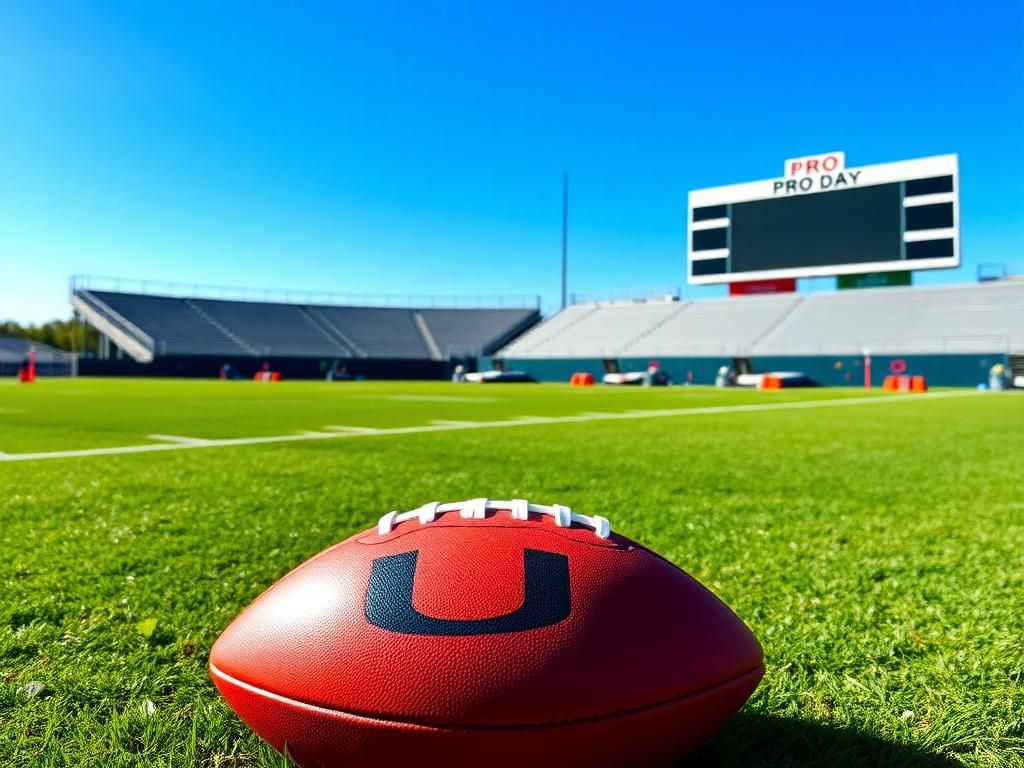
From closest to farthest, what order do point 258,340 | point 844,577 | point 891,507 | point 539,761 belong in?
point 539,761 < point 844,577 < point 891,507 < point 258,340

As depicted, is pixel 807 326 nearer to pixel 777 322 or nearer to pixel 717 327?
pixel 777 322

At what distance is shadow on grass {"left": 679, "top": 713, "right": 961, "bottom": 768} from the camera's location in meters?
1.57

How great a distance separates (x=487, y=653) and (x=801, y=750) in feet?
2.61

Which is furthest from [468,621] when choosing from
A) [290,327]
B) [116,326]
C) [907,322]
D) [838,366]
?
[290,327]

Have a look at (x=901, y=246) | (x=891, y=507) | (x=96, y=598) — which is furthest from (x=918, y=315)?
(x=96, y=598)

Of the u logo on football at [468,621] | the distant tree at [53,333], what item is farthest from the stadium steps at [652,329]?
the distant tree at [53,333]

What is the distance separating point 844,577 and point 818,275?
32.8 m

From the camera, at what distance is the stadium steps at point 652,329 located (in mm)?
41284

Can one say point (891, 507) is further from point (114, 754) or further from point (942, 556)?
point (114, 754)

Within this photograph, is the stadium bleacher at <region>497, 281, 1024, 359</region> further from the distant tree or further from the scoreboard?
the distant tree

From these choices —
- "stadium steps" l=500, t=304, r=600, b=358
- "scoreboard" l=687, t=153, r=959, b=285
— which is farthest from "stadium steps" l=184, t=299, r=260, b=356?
"scoreboard" l=687, t=153, r=959, b=285

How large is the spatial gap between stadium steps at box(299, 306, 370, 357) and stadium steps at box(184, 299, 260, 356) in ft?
17.5

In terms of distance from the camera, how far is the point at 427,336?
51.2 meters

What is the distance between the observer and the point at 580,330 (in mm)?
45938
